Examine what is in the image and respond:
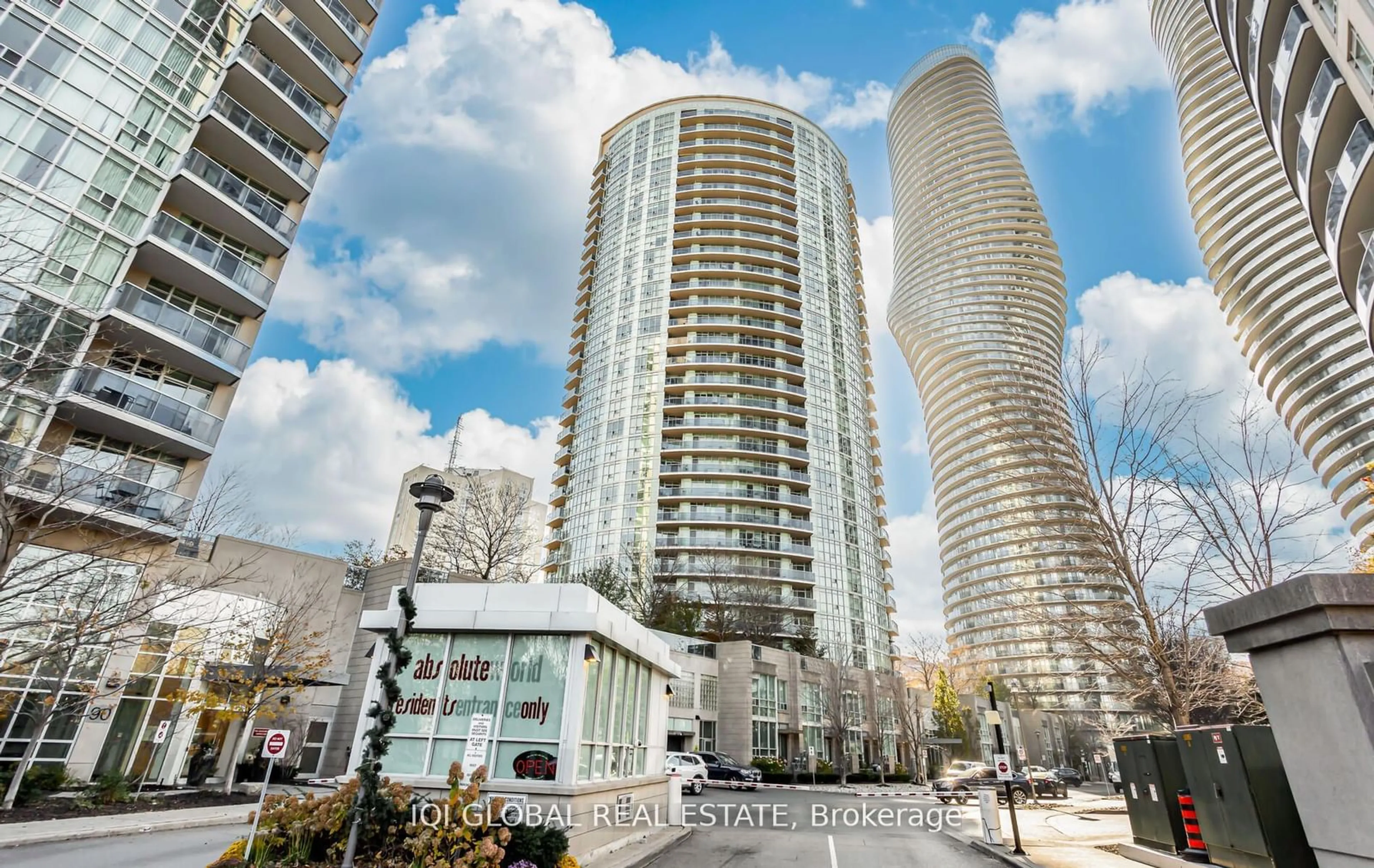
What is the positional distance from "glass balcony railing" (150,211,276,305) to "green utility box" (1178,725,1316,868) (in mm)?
31917

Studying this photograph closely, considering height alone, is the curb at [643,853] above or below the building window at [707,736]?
below

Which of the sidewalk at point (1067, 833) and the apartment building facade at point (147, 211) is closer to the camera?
the sidewalk at point (1067, 833)

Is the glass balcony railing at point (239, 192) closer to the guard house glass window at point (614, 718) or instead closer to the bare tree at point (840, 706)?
the guard house glass window at point (614, 718)

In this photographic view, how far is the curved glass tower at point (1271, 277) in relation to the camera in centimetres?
6519

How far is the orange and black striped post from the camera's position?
10969mm

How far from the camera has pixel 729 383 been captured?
2835 inches

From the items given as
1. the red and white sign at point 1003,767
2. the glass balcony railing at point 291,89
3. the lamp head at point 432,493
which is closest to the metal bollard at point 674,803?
the red and white sign at point 1003,767

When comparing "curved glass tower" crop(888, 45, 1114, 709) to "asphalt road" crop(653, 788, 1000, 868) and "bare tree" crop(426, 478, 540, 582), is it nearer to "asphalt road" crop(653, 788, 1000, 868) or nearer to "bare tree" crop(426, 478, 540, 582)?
"bare tree" crop(426, 478, 540, 582)

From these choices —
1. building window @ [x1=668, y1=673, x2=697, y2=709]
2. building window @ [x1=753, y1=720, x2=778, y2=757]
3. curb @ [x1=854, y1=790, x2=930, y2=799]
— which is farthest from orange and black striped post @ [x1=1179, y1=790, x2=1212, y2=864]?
building window @ [x1=753, y1=720, x2=778, y2=757]

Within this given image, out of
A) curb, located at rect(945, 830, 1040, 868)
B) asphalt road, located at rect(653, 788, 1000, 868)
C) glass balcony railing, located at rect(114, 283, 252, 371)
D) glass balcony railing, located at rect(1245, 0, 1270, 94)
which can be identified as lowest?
asphalt road, located at rect(653, 788, 1000, 868)

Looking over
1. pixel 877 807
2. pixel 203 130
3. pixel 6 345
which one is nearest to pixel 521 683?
pixel 6 345

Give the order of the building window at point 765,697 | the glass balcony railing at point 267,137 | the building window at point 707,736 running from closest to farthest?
1. the glass balcony railing at point 267,137
2. the building window at point 707,736
3. the building window at point 765,697

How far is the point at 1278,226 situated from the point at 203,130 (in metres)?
99.8

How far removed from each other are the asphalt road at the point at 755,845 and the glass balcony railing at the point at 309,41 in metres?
31.3
